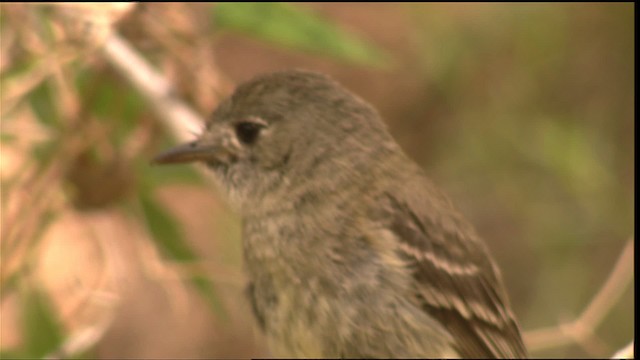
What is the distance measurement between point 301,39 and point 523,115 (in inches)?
67.6

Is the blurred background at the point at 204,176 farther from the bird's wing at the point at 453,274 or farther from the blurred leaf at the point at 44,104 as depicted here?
the bird's wing at the point at 453,274

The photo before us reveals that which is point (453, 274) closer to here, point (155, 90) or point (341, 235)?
point (341, 235)

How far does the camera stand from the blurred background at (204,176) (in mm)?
3996

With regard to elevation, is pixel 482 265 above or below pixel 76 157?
above

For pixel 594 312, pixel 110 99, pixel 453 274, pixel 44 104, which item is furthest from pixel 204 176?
pixel 594 312

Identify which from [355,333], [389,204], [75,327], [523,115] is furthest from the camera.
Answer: [523,115]

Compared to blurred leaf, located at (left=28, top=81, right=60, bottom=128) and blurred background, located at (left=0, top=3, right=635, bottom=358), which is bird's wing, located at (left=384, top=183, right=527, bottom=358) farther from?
blurred leaf, located at (left=28, top=81, right=60, bottom=128)

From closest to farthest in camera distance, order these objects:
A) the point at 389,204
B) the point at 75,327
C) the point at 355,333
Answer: the point at 355,333
the point at 389,204
the point at 75,327

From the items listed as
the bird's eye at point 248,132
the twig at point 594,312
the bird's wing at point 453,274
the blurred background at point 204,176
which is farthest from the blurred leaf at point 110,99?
the twig at point 594,312

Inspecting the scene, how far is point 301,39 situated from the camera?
412 cm

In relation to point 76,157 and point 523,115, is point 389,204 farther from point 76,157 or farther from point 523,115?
point 523,115

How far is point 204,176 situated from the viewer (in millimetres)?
4137

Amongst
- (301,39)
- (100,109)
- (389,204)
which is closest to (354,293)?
(389,204)

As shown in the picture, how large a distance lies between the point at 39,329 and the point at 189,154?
0.70 metres
